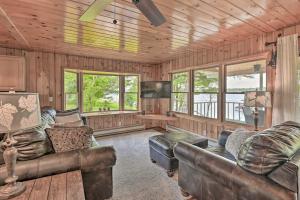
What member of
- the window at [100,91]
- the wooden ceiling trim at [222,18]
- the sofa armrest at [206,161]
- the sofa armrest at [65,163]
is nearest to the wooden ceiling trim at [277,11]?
the wooden ceiling trim at [222,18]

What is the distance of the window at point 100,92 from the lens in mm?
5543

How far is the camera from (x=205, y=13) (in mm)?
2377

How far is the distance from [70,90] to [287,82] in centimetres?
516

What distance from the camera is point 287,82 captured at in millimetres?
2869

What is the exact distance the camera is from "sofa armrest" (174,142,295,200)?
1.31 meters

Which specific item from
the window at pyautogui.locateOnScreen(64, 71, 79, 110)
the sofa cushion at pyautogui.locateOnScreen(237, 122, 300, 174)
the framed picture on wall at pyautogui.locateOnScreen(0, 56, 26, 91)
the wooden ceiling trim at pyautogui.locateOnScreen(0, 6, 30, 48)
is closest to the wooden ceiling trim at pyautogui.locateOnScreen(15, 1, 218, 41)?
the wooden ceiling trim at pyautogui.locateOnScreen(0, 6, 30, 48)

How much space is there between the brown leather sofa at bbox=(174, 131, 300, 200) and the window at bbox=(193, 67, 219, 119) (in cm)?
231

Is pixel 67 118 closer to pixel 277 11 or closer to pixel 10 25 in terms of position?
pixel 10 25

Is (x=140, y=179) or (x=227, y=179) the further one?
(x=140, y=179)

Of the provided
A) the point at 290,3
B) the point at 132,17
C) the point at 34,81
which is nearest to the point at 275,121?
the point at 290,3

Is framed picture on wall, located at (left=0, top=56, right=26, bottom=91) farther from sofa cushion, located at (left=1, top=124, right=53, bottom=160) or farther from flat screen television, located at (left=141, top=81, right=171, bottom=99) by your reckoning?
flat screen television, located at (left=141, top=81, right=171, bottom=99)

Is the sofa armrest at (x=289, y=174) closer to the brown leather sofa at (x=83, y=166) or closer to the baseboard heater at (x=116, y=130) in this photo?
A: the brown leather sofa at (x=83, y=166)

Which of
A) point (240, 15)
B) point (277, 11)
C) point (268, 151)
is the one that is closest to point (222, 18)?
point (240, 15)

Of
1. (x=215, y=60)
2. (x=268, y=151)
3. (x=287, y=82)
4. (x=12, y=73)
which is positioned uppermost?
(x=215, y=60)
